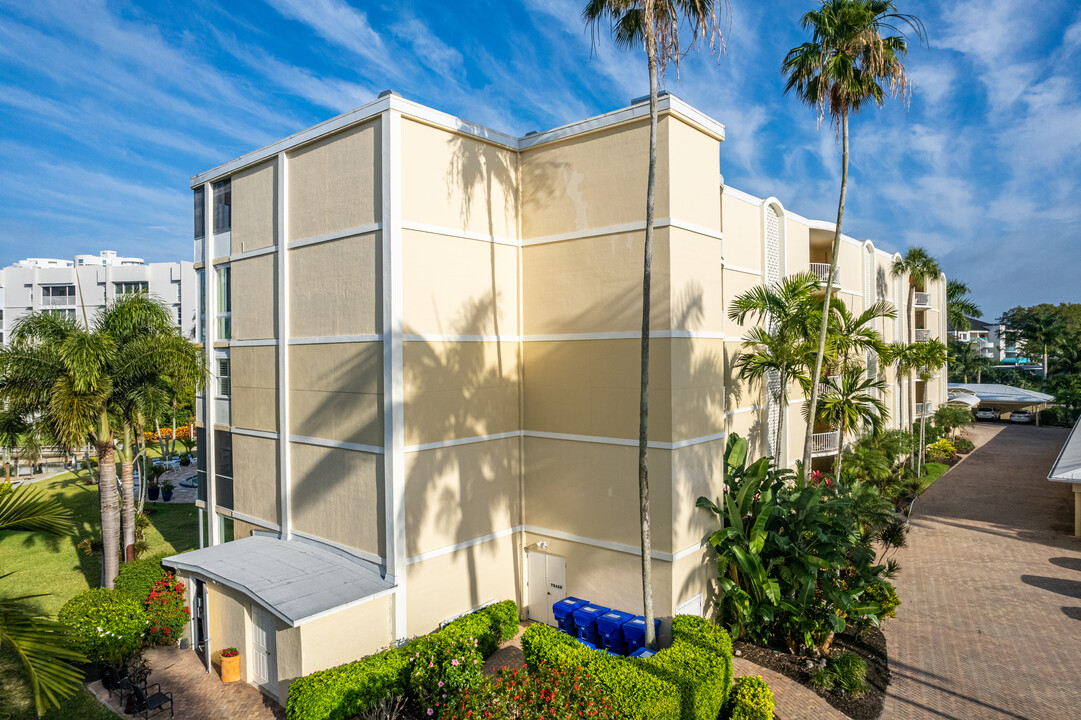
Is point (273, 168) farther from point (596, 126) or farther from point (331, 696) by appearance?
point (331, 696)

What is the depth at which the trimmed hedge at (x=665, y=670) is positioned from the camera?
33.7 ft

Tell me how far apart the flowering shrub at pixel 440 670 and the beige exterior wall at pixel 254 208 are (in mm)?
11333

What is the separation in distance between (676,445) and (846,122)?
35.1 ft

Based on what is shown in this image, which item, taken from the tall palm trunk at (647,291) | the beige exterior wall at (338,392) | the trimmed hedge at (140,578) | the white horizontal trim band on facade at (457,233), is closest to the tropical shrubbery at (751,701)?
the tall palm trunk at (647,291)

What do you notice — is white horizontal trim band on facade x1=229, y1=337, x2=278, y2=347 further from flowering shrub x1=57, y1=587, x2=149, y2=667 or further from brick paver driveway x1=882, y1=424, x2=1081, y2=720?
brick paver driveway x1=882, y1=424, x2=1081, y2=720

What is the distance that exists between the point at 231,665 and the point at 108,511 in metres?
7.39

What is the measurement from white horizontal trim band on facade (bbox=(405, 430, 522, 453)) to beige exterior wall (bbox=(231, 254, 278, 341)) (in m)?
6.01

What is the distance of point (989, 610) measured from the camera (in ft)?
52.4

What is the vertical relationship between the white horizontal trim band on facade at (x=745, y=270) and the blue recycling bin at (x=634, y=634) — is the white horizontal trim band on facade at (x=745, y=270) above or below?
above

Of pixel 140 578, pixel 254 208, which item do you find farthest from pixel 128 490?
pixel 254 208

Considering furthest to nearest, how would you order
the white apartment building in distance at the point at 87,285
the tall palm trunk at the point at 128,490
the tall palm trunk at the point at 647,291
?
1. the white apartment building in distance at the point at 87,285
2. the tall palm trunk at the point at 128,490
3. the tall palm trunk at the point at 647,291

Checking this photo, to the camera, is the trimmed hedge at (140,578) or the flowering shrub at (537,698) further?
the trimmed hedge at (140,578)

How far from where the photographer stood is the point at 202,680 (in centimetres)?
1371

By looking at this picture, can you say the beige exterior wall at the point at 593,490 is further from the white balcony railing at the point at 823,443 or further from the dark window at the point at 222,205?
the white balcony railing at the point at 823,443
